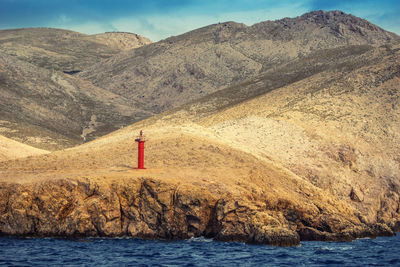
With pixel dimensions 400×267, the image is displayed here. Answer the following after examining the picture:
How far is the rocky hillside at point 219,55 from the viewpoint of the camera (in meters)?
143

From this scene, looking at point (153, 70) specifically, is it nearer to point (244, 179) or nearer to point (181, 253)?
point (244, 179)

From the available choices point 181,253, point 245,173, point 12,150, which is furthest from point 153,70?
point 181,253

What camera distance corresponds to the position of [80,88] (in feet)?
466

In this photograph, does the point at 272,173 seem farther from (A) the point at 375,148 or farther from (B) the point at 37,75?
(B) the point at 37,75

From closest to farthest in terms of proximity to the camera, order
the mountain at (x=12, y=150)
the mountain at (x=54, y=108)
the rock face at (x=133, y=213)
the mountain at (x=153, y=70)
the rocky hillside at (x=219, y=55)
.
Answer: the rock face at (x=133, y=213) → the mountain at (x=12, y=150) → the mountain at (x=54, y=108) → the mountain at (x=153, y=70) → the rocky hillside at (x=219, y=55)

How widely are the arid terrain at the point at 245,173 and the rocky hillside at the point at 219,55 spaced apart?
51.4 metres

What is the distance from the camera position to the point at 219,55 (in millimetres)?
154250

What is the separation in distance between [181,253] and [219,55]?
422ft

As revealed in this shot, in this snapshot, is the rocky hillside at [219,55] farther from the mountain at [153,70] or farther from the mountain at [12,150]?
the mountain at [12,150]

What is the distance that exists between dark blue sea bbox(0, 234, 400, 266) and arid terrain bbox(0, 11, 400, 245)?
4.46 feet

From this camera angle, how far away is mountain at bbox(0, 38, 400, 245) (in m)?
32.1

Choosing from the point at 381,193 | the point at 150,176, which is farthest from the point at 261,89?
the point at 150,176

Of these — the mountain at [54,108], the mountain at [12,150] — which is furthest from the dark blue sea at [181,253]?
the mountain at [54,108]

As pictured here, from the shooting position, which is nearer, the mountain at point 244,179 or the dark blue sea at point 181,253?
the dark blue sea at point 181,253
